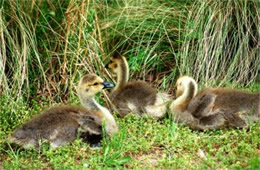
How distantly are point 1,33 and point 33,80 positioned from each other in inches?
30.9

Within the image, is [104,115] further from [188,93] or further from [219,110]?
[219,110]

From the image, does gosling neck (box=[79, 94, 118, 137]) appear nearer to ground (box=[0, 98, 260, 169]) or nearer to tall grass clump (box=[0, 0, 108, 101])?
ground (box=[0, 98, 260, 169])

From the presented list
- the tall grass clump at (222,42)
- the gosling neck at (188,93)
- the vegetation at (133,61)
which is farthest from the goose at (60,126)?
A: the tall grass clump at (222,42)

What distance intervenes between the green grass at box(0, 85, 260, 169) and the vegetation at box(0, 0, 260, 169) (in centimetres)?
1

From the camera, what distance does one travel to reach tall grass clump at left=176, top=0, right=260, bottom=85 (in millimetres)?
7945

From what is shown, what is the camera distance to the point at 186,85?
7000 millimetres

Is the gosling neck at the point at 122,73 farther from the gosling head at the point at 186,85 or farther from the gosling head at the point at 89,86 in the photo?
the gosling head at the point at 89,86

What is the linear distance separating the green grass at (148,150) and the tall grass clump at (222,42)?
4.59ft

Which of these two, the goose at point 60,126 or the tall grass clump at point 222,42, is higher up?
the tall grass clump at point 222,42

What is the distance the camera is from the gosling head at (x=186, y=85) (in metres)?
6.95

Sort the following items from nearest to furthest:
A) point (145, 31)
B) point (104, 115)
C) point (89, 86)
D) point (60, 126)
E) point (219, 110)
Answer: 1. point (60, 126)
2. point (104, 115)
3. point (89, 86)
4. point (219, 110)
5. point (145, 31)

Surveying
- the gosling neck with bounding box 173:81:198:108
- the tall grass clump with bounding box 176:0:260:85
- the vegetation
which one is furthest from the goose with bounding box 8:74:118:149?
the tall grass clump with bounding box 176:0:260:85

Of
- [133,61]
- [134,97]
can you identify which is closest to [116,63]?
[134,97]

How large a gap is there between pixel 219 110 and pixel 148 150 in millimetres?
1039
